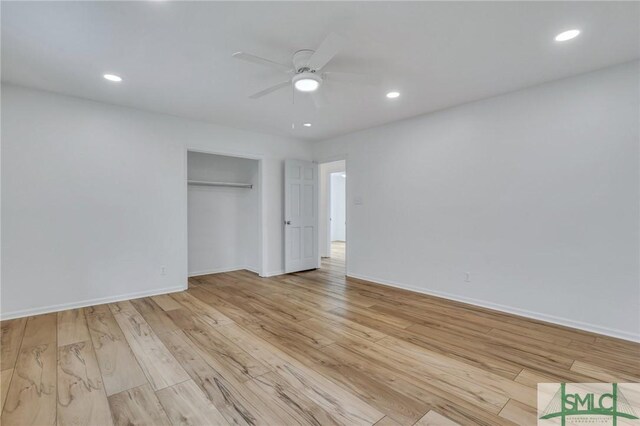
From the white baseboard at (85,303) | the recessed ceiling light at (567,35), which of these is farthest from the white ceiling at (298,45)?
the white baseboard at (85,303)

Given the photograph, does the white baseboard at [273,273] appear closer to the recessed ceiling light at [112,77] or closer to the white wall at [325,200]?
the white wall at [325,200]

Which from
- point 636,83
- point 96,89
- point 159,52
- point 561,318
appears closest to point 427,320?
point 561,318

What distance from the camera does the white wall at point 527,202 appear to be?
8.96ft

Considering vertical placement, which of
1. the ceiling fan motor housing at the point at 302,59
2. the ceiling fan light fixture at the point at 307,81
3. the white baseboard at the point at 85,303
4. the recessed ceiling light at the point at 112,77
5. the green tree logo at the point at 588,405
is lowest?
the green tree logo at the point at 588,405

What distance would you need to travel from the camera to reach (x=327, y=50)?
6.81ft

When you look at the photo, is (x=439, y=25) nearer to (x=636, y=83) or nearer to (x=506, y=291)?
(x=636, y=83)

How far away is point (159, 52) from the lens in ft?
8.20

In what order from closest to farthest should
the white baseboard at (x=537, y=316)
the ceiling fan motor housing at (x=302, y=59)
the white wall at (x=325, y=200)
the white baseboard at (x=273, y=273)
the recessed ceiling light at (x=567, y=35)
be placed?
the recessed ceiling light at (x=567, y=35), the ceiling fan motor housing at (x=302, y=59), the white baseboard at (x=537, y=316), the white baseboard at (x=273, y=273), the white wall at (x=325, y=200)

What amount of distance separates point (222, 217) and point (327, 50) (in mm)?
4334

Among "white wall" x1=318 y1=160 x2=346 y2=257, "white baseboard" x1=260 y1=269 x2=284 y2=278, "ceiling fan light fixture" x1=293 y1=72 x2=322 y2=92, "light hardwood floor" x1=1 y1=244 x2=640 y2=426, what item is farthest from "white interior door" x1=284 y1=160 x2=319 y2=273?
"ceiling fan light fixture" x1=293 y1=72 x2=322 y2=92

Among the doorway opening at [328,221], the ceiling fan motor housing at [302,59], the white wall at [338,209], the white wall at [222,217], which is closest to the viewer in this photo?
the ceiling fan motor housing at [302,59]

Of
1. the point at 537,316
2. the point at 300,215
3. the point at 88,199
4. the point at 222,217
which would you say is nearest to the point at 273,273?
the point at 300,215

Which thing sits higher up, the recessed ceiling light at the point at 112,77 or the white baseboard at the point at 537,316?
the recessed ceiling light at the point at 112,77

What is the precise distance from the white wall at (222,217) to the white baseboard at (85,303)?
1.13 meters
